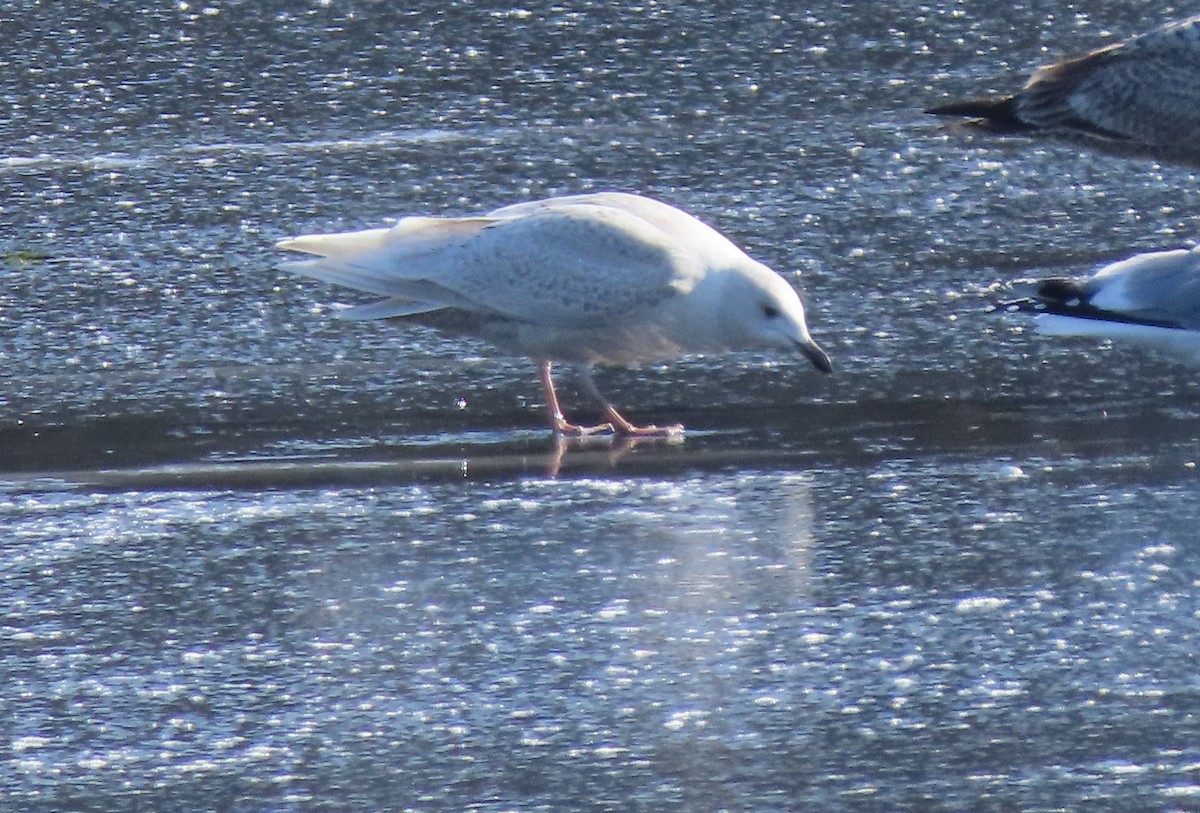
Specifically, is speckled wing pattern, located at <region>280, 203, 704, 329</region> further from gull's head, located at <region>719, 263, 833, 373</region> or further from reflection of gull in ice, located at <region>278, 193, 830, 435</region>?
gull's head, located at <region>719, 263, 833, 373</region>

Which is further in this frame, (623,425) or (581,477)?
(623,425)

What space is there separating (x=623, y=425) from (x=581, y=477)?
1.24ft

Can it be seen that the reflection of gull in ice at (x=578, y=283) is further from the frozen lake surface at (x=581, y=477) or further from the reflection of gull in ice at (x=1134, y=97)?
the reflection of gull in ice at (x=1134, y=97)

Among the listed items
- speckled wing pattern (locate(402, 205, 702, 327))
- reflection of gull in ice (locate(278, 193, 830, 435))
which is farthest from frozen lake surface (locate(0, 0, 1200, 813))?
speckled wing pattern (locate(402, 205, 702, 327))

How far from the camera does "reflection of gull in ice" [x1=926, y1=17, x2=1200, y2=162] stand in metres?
7.52

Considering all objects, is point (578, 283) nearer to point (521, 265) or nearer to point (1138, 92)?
point (521, 265)

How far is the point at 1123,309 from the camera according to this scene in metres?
5.42

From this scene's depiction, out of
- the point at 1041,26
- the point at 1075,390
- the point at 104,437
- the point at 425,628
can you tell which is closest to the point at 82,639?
the point at 425,628

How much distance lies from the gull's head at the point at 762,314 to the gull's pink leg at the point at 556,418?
388 millimetres

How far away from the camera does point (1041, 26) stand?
916cm

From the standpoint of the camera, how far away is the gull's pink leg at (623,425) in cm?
523

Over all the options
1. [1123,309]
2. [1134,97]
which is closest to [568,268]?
[1123,309]

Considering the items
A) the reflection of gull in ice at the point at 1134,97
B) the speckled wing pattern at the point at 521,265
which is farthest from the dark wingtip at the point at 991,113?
the speckled wing pattern at the point at 521,265

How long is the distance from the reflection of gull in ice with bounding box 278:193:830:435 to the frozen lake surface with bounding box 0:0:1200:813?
172 millimetres
